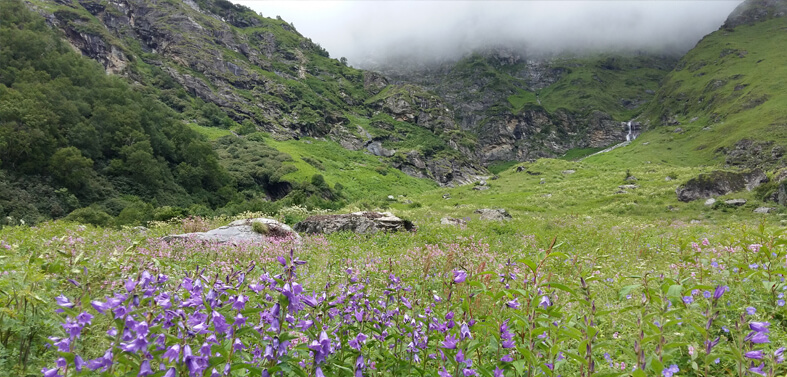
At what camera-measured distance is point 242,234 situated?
46.5ft

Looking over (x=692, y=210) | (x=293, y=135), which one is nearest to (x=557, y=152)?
(x=293, y=135)

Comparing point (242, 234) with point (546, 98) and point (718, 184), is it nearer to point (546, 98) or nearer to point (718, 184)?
point (718, 184)

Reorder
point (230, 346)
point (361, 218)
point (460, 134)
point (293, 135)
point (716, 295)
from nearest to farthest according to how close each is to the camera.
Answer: point (230, 346), point (716, 295), point (361, 218), point (293, 135), point (460, 134)

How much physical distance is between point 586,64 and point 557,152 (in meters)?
77.6

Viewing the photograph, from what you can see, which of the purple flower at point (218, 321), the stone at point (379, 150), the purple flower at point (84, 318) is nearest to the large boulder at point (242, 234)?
the purple flower at point (84, 318)

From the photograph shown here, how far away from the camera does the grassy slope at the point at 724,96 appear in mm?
74938

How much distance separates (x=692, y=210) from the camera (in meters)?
26.4

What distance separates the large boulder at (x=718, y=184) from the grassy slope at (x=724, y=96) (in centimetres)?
4931

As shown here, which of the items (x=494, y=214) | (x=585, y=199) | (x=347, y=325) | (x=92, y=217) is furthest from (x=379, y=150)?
(x=347, y=325)

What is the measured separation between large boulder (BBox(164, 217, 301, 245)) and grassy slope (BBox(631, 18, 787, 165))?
92.0 meters

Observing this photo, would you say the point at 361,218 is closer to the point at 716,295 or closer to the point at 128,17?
the point at 716,295

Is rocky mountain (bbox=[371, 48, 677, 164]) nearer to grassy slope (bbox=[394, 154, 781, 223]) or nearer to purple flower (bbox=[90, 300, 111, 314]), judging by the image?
grassy slope (bbox=[394, 154, 781, 223])

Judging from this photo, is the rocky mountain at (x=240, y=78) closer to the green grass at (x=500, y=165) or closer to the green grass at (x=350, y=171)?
the green grass at (x=350, y=171)

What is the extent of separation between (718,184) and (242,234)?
1611 inches
